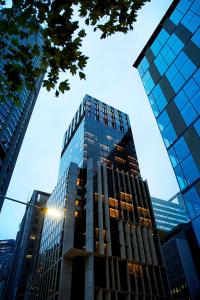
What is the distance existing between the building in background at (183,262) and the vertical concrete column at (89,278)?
176ft

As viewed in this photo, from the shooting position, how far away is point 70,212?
177 ft

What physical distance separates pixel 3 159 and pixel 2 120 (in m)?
9.43

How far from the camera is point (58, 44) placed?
7805 mm

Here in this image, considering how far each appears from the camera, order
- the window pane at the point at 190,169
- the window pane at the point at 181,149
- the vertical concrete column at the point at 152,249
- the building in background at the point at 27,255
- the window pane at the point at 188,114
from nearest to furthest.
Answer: the window pane at the point at 190,169, the window pane at the point at 181,149, the window pane at the point at 188,114, the vertical concrete column at the point at 152,249, the building in background at the point at 27,255

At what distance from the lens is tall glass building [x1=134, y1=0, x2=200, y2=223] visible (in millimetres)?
22000

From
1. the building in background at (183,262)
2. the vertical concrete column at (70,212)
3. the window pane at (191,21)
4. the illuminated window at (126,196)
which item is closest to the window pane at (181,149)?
the window pane at (191,21)

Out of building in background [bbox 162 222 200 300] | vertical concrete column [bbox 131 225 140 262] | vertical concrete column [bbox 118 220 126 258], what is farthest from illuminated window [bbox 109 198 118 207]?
building in background [bbox 162 222 200 300]

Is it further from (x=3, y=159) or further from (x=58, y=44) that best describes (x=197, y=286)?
(x=58, y=44)

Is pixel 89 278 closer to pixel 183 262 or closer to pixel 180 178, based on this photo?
pixel 180 178

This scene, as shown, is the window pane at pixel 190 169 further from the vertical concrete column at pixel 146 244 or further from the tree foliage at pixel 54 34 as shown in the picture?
the vertical concrete column at pixel 146 244

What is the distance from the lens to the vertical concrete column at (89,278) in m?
40.4

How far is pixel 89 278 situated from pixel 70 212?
15.2 meters

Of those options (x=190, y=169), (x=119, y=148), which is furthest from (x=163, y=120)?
(x=119, y=148)

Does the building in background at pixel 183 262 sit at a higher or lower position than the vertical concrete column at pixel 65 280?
higher
